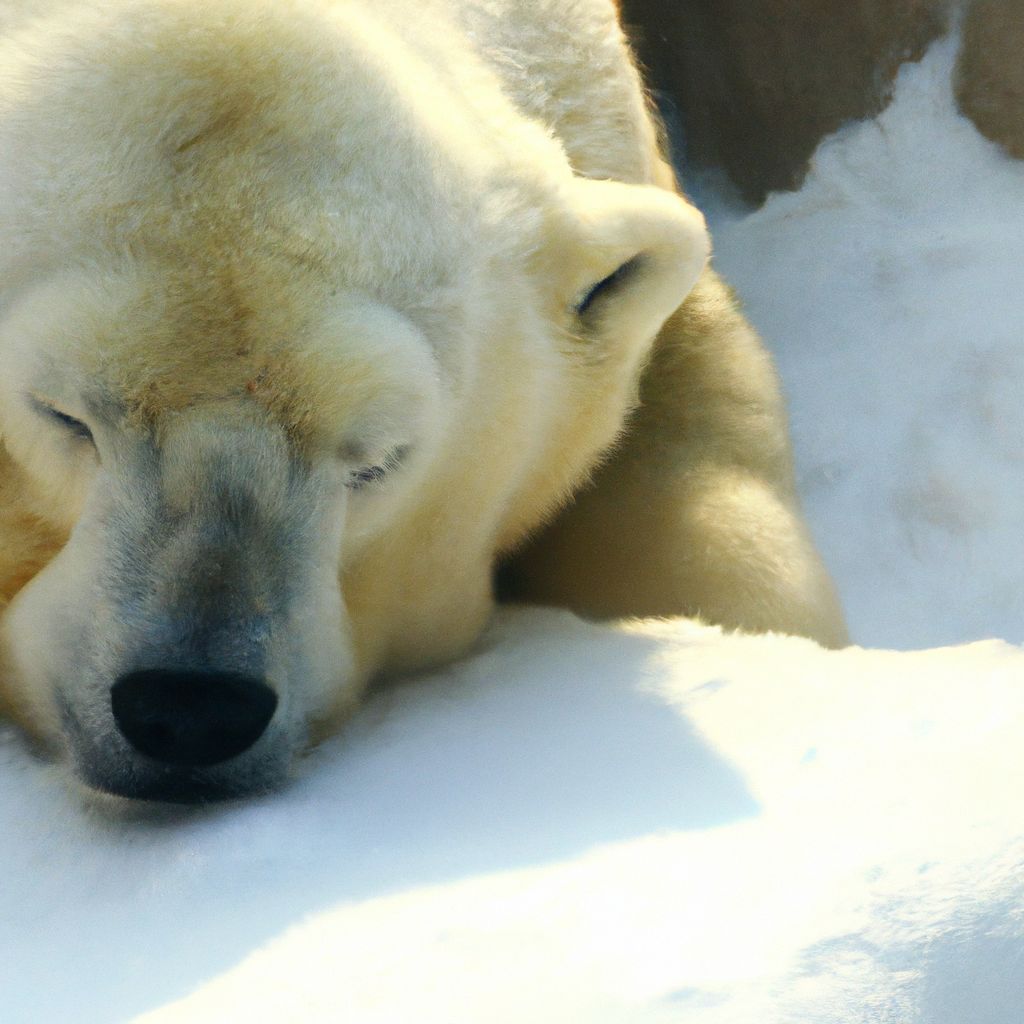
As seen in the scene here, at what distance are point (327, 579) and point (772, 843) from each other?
18.1 inches

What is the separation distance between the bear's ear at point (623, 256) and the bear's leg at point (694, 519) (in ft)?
1.25

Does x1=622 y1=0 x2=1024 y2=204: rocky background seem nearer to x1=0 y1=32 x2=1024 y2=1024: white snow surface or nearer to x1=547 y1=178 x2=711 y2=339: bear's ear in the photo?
x1=547 y1=178 x2=711 y2=339: bear's ear

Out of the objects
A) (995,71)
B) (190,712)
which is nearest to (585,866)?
(190,712)

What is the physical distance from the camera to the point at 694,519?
2.00 metres

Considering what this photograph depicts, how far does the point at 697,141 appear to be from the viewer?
382cm

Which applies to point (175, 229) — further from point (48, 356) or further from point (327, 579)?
point (327, 579)

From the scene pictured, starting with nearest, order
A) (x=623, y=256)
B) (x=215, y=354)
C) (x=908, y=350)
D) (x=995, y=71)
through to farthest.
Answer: (x=215, y=354)
(x=623, y=256)
(x=908, y=350)
(x=995, y=71)

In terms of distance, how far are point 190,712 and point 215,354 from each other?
29 cm

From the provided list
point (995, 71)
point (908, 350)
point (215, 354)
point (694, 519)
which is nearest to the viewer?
point (215, 354)

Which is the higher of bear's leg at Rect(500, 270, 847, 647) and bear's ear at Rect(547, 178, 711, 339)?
bear's ear at Rect(547, 178, 711, 339)

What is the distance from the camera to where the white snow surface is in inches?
37.4

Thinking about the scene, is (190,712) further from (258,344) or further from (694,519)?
(694,519)

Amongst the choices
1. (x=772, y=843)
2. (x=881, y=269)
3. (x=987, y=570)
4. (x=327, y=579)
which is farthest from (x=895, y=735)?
(x=881, y=269)

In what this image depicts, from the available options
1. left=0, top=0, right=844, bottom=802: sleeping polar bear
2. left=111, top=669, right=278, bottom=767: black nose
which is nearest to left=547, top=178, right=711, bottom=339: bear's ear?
left=0, top=0, right=844, bottom=802: sleeping polar bear
